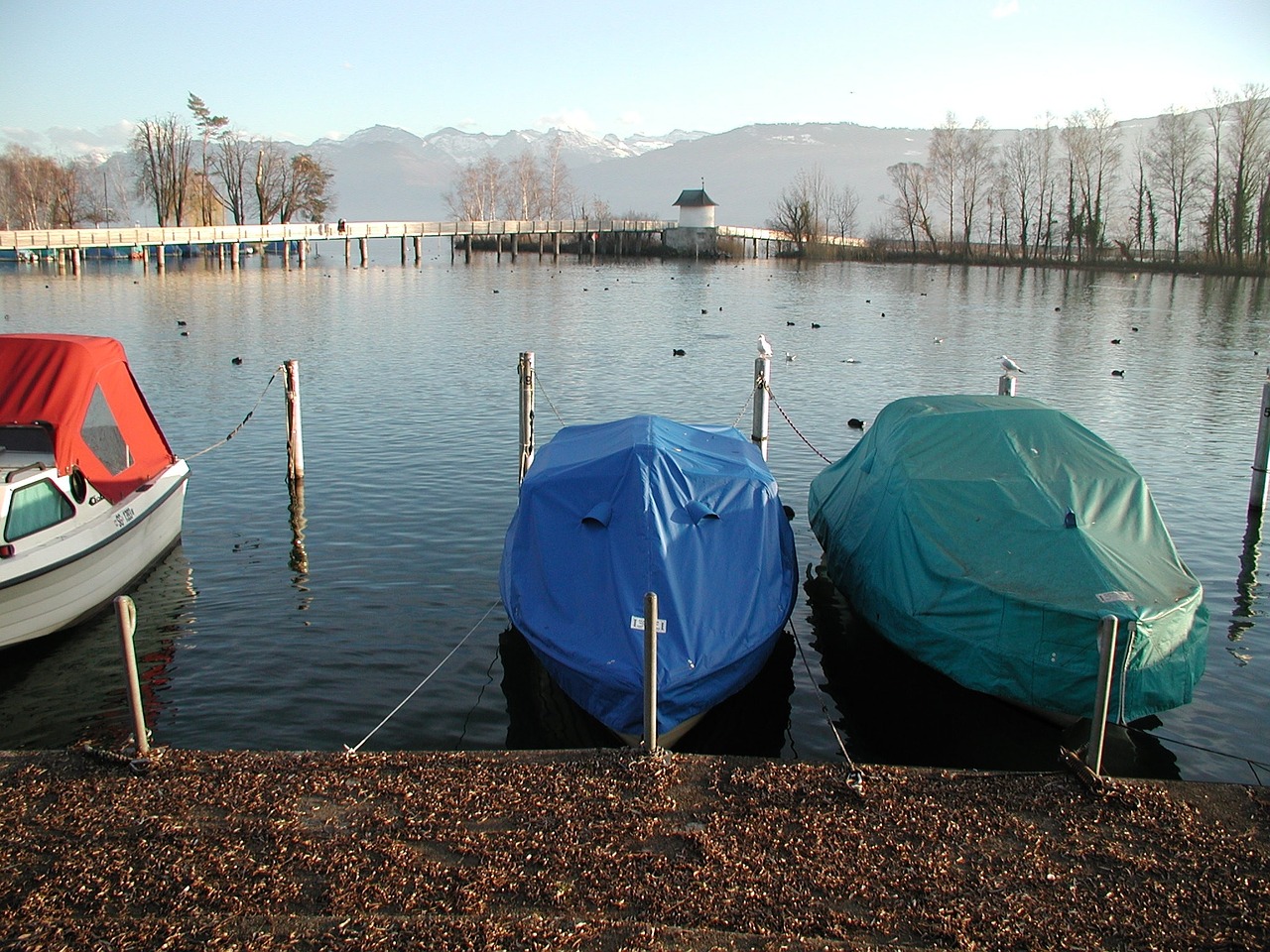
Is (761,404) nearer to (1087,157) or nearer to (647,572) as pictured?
(647,572)

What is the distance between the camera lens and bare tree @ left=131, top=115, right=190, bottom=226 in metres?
102

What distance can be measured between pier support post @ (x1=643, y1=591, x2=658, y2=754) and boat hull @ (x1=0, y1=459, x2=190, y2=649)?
7.18 m

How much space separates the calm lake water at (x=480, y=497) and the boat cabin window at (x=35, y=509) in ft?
4.80

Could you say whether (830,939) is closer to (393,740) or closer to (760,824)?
(760,824)

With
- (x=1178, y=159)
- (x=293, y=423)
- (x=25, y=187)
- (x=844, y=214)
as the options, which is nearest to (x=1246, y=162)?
(x=1178, y=159)

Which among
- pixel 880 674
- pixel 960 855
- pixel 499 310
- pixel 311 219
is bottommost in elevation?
pixel 880 674

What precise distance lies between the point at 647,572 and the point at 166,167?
10999 cm

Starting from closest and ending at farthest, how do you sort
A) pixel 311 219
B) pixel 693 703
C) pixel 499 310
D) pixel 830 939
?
pixel 830 939, pixel 693 703, pixel 499 310, pixel 311 219

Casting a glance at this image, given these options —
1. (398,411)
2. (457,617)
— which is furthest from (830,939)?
(398,411)

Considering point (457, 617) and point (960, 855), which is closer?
point (960, 855)

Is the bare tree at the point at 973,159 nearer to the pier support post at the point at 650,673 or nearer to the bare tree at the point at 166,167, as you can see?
the bare tree at the point at 166,167

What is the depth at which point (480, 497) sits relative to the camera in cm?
1742

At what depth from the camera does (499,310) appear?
48.7m

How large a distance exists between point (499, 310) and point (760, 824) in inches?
1726
